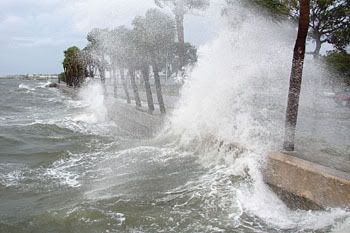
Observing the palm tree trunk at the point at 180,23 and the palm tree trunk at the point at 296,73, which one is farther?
the palm tree trunk at the point at 180,23

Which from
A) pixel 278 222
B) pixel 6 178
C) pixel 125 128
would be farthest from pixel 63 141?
pixel 278 222

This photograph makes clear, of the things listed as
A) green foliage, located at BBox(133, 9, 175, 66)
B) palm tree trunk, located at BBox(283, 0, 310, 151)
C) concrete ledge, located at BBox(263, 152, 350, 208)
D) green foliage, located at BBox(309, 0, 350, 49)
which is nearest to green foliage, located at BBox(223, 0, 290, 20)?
green foliage, located at BBox(309, 0, 350, 49)

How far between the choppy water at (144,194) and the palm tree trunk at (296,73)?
883mm

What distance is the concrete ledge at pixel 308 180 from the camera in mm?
6840

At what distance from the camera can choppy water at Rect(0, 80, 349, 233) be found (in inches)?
275

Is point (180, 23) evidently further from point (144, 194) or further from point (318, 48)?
point (144, 194)

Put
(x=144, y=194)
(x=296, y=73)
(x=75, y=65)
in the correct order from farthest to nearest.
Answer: (x=75, y=65) < (x=296, y=73) < (x=144, y=194)

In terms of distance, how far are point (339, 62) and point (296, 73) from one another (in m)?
9.02

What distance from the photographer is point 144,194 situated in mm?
8516

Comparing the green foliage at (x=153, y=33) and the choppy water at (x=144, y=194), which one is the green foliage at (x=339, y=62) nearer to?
the green foliage at (x=153, y=33)

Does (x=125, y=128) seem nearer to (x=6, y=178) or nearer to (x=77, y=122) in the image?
(x=77, y=122)

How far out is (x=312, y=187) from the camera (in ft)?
24.2

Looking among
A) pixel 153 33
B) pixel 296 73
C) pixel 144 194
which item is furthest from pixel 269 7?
pixel 144 194

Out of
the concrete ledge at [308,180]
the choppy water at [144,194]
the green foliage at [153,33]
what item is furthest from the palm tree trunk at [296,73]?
the green foliage at [153,33]
